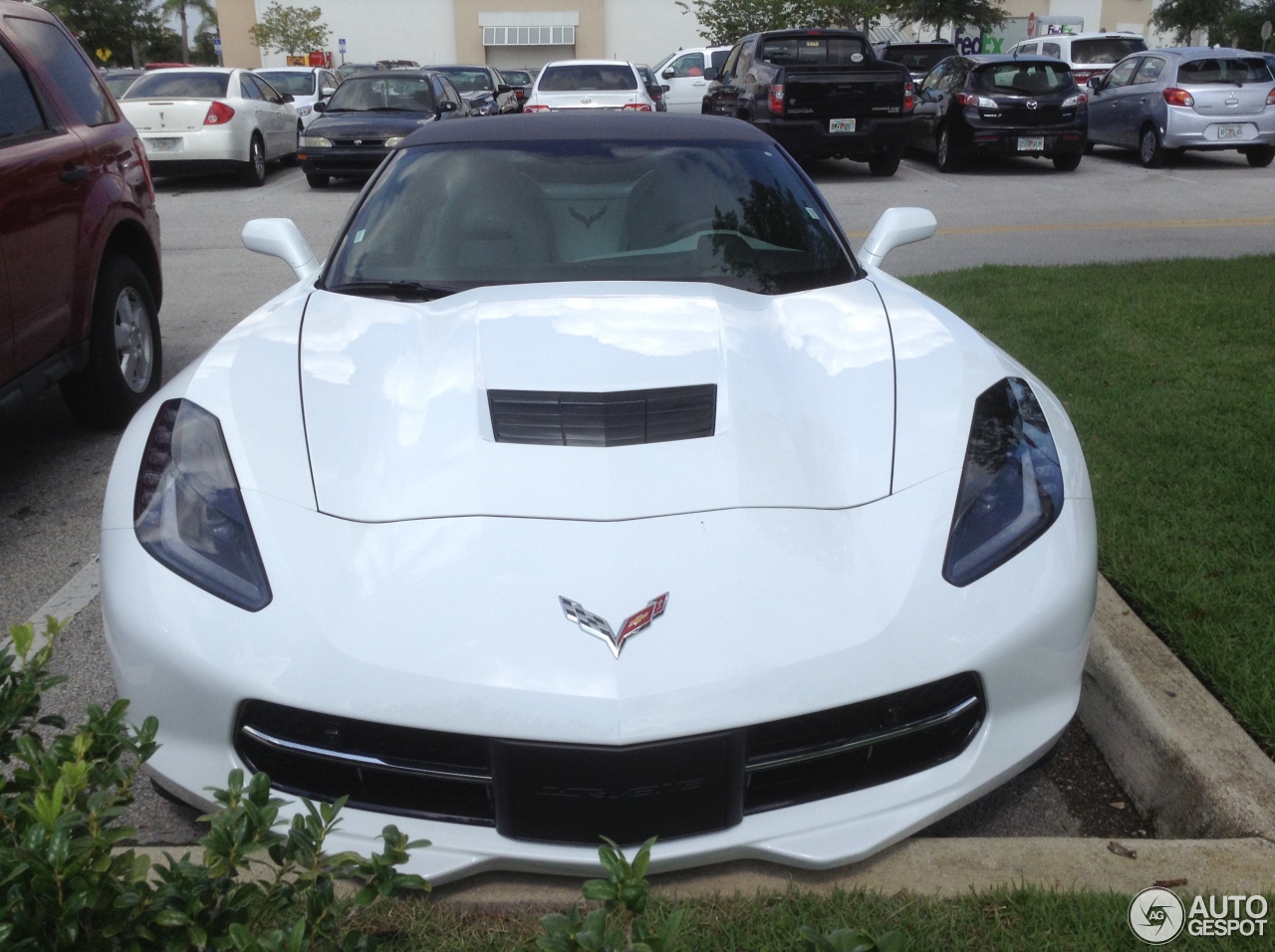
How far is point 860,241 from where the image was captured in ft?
33.3

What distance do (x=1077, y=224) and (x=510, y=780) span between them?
10623 millimetres

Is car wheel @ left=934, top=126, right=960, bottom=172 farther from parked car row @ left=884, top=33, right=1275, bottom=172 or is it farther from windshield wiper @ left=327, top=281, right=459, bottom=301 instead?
windshield wiper @ left=327, top=281, right=459, bottom=301

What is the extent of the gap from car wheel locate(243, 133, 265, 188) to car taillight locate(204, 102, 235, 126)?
602 mm

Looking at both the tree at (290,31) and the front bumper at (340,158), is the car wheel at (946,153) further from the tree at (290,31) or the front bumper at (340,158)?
the tree at (290,31)

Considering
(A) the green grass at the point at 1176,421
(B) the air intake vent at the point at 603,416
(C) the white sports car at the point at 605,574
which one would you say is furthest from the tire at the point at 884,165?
(B) the air intake vent at the point at 603,416

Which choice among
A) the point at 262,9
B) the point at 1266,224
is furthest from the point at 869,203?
the point at 262,9

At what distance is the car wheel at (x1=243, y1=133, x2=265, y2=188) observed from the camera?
16.5 metres

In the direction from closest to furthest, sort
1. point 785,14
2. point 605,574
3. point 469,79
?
1. point 605,574
2. point 469,79
3. point 785,14

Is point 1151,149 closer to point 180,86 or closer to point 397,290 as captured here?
point 180,86

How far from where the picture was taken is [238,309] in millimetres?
7918

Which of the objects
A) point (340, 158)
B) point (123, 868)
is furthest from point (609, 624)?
point (340, 158)

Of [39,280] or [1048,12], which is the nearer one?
[39,280]

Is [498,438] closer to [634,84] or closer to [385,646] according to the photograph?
[385,646]

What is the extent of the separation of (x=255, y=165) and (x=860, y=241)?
9963 mm
